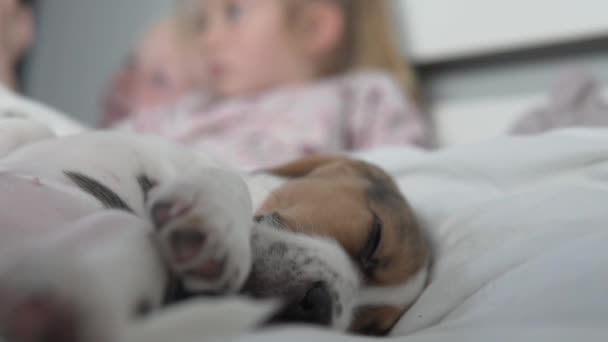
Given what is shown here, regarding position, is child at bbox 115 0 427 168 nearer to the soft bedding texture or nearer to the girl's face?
the girl's face

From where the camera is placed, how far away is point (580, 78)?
1.69m

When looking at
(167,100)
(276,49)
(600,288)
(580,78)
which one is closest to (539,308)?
(600,288)

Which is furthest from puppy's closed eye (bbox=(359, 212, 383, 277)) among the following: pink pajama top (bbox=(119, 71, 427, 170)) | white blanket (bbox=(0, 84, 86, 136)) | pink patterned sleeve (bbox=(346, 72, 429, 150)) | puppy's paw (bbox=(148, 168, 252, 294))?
pink patterned sleeve (bbox=(346, 72, 429, 150))

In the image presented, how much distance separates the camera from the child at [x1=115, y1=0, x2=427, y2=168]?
1821 mm

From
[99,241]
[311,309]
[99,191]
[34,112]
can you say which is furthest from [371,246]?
[34,112]

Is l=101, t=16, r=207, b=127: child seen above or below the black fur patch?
below

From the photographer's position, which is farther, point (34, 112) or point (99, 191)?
point (34, 112)

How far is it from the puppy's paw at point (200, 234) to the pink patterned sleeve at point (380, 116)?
1.32m

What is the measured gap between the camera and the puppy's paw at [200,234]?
0.47 metres

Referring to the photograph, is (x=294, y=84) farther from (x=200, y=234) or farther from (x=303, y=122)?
(x=200, y=234)

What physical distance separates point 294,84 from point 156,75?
0.61 metres

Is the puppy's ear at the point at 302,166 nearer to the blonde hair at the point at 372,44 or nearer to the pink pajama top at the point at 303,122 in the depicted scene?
the pink pajama top at the point at 303,122

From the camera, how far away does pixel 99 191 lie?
2.29 feet

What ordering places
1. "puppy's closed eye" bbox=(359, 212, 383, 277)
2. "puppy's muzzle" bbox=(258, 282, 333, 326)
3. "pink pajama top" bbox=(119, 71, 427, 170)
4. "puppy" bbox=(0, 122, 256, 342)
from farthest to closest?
"pink pajama top" bbox=(119, 71, 427, 170)
"puppy's closed eye" bbox=(359, 212, 383, 277)
"puppy's muzzle" bbox=(258, 282, 333, 326)
"puppy" bbox=(0, 122, 256, 342)
